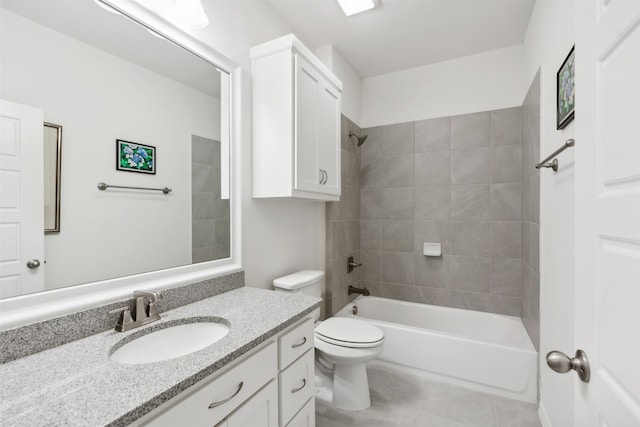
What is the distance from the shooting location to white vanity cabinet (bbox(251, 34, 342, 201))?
1662 mm

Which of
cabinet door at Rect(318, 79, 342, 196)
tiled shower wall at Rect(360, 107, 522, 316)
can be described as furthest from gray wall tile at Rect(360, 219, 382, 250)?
cabinet door at Rect(318, 79, 342, 196)

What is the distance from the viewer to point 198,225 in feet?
4.87

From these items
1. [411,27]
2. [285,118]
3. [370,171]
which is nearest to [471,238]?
[370,171]

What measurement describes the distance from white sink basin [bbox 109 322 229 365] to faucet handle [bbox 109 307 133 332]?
7 cm

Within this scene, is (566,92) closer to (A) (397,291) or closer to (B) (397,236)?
(B) (397,236)

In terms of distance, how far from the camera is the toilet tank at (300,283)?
1.82 m

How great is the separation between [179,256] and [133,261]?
0.21m

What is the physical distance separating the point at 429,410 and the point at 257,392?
4.43 feet

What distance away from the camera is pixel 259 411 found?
1022 millimetres

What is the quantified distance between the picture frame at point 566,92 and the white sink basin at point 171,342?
5.58ft

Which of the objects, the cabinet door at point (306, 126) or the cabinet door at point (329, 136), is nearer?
the cabinet door at point (306, 126)

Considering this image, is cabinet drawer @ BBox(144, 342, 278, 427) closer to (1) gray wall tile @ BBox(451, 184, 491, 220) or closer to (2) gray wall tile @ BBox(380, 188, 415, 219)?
(2) gray wall tile @ BBox(380, 188, 415, 219)

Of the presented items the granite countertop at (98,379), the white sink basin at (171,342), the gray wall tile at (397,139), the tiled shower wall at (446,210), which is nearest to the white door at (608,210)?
the granite countertop at (98,379)

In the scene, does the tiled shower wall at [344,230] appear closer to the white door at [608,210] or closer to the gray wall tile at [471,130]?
the gray wall tile at [471,130]
